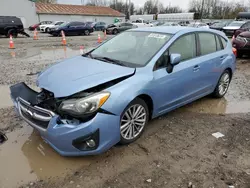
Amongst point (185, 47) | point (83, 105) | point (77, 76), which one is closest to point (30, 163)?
point (83, 105)

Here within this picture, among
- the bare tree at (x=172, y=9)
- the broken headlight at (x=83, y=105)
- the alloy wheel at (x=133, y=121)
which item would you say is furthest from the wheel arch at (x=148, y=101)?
→ the bare tree at (x=172, y=9)

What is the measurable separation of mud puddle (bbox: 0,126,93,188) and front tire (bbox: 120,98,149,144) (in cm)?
62

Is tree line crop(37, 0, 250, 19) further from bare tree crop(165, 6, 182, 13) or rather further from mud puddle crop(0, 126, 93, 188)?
mud puddle crop(0, 126, 93, 188)

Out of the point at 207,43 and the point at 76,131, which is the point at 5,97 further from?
the point at 207,43

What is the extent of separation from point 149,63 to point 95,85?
3.31ft

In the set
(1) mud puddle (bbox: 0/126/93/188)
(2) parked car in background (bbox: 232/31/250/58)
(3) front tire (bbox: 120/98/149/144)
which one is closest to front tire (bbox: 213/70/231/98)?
(3) front tire (bbox: 120/98/149/144)

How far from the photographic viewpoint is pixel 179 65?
397 centimetres

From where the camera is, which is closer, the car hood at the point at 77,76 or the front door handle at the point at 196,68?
the car hood at the point at 77,76

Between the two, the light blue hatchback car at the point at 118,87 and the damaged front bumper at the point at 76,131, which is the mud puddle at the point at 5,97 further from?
the damaged front bumper at the point at 76,131

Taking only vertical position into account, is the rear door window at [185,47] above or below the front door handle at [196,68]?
above

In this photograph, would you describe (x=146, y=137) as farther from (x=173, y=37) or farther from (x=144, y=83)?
(x=173, y=37)

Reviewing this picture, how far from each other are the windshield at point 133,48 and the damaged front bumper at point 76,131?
3.70 feet

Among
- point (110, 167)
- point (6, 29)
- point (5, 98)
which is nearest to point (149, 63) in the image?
point (110, 167)

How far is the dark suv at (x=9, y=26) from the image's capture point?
21.4 m
